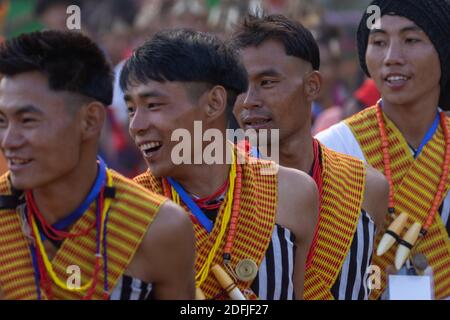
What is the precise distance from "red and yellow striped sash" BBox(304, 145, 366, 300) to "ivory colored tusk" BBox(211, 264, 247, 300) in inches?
24.4

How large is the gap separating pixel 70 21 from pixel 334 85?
3.26m

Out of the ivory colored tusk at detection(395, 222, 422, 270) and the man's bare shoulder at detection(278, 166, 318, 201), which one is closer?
the man's bare shoulder at detection(278, 166, 318, 201)

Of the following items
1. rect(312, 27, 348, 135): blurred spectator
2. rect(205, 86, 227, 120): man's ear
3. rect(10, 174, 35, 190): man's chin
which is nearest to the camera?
rect(10, 174, 35, 190): man's chin

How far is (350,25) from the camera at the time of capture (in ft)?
50.6

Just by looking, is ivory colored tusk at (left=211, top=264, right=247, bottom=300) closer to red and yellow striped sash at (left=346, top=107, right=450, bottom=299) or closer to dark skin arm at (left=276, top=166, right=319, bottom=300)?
dark skin arm at (left=276, top=166, right=319, bottom=300)

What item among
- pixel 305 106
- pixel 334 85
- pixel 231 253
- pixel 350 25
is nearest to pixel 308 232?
pixel 231 253

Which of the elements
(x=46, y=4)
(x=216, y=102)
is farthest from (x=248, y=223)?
(x=46, y=4)

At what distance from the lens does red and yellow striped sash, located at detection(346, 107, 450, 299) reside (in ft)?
22.0

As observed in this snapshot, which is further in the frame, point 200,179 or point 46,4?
point 46,4

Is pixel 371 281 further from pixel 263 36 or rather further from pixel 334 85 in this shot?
pixel 334 85

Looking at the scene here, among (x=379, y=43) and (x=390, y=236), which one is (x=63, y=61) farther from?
(x=379, y=43)

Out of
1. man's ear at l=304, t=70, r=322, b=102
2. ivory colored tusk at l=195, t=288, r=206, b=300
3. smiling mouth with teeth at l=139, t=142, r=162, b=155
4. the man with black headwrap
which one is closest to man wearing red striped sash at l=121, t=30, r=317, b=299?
smiling mouth with teeth at l=139, t=142, r=162, b=155

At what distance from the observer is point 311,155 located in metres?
6.60

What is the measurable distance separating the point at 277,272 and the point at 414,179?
51.2 inches
